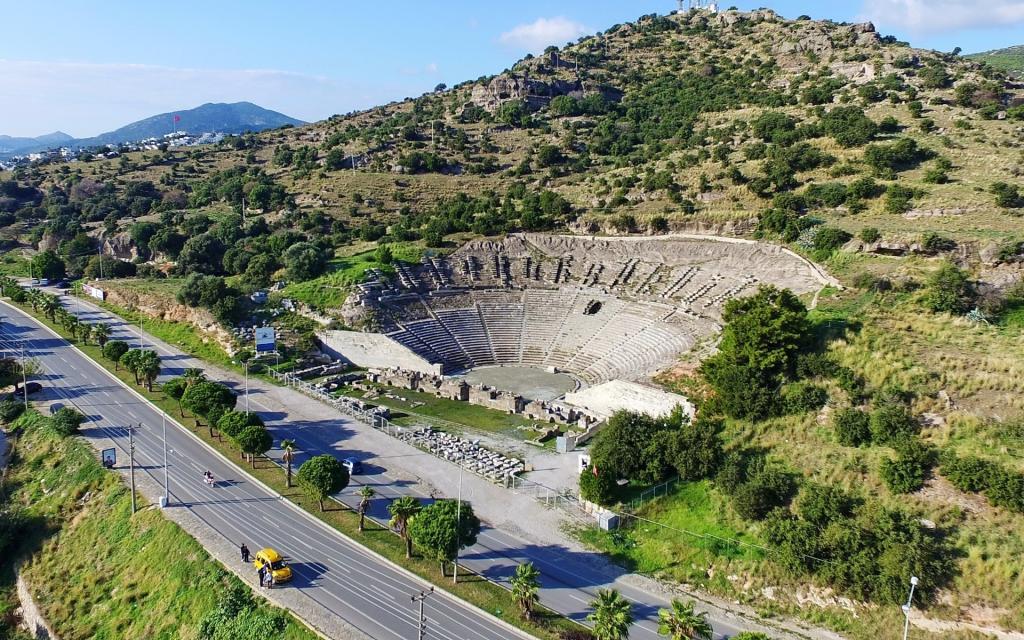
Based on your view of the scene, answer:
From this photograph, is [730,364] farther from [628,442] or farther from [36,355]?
[36,355]

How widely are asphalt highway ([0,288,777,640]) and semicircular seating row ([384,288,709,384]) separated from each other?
1520 centimetres

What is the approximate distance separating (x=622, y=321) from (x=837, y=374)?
22.9m

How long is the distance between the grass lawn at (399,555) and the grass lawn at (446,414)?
10841 mm

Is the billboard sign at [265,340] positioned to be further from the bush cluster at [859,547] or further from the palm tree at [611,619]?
the bush cluster at [859,547]

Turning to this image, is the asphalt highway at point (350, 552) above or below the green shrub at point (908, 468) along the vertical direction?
below

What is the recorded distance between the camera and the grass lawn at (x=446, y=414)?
45.9 metres

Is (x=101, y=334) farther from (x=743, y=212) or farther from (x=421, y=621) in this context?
(x=743, y=212)

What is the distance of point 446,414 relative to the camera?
48.3 m

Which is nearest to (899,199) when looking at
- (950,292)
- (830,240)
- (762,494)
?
(830,240)

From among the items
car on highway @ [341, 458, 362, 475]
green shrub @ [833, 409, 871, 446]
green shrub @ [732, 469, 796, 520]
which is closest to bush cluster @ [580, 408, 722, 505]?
green shrub @ [732, 469, 796, 520]

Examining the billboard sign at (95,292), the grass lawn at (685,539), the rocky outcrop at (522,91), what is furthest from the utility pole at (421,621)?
the rocky outcrop at (522,91)

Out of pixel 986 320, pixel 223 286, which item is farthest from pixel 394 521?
pixel 223 286

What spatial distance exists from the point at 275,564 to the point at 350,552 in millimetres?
3543

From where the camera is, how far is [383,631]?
25.8m
